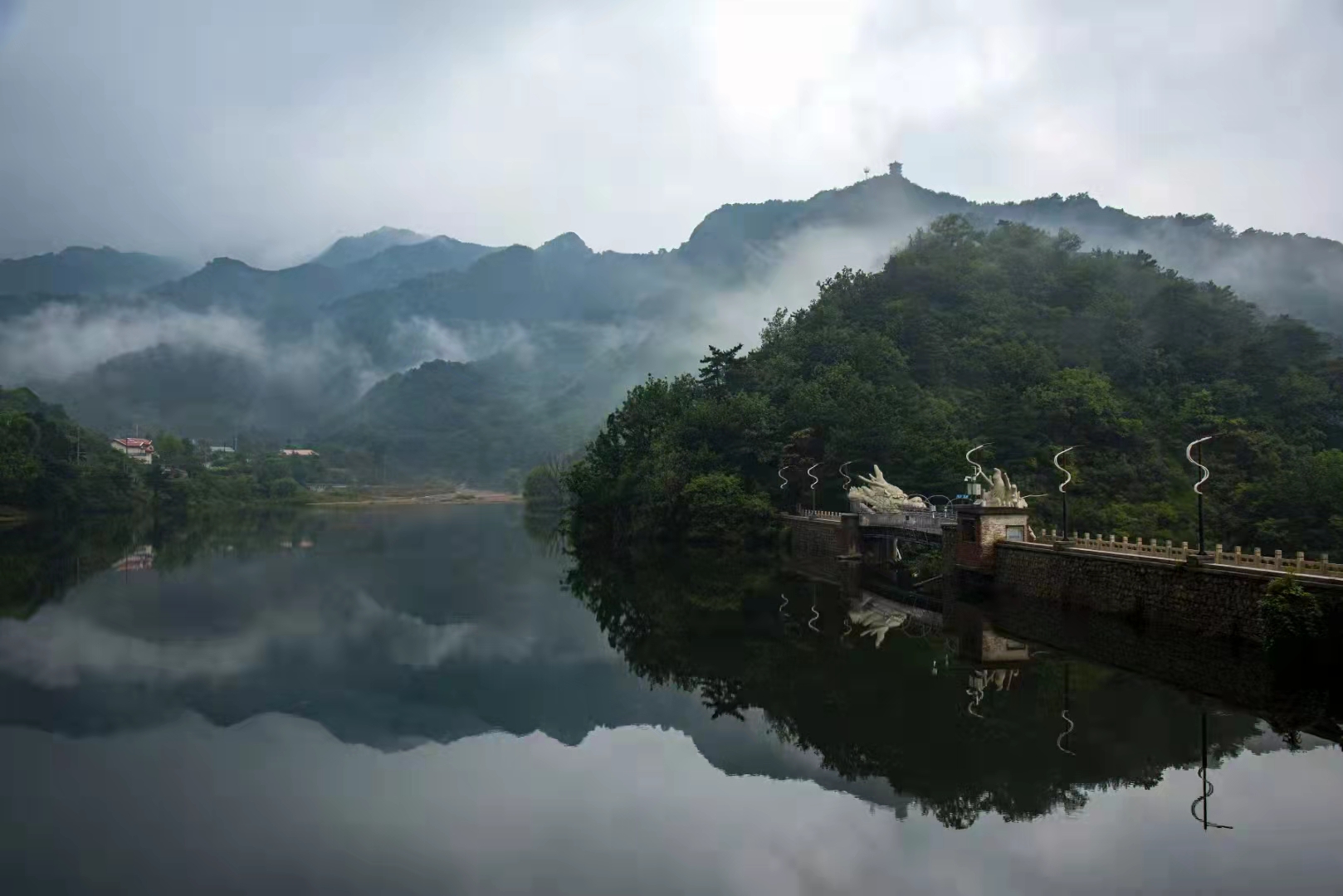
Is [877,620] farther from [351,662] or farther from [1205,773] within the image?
[351,662]

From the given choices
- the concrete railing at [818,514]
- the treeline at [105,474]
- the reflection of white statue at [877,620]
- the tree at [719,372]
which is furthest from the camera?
the treeline at [105,474]

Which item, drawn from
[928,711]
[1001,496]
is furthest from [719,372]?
[928,711]

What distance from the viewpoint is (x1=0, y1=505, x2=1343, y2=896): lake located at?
12.5 m

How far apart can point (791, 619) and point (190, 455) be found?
387 ft

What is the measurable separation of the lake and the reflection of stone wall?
1.95 meters

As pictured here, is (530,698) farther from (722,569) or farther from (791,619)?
(722,569)

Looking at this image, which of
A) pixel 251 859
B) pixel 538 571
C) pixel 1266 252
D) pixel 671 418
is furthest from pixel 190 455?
pixel 1266 252

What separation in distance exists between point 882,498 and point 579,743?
3289 cm

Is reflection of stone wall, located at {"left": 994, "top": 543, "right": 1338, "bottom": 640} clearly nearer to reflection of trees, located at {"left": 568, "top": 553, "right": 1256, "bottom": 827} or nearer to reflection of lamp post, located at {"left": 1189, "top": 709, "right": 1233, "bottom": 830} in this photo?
reflection of trees, located at {"left": 568, "top": 553, "right": 1256, "bottom": 827}

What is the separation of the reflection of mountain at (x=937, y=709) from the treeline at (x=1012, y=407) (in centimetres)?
2249

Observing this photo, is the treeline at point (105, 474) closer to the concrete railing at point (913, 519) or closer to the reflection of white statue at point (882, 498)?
the reflection of white statue at point (882, 498)

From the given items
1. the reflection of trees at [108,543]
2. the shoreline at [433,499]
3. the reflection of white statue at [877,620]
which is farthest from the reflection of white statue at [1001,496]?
the shoreline at [433,499]

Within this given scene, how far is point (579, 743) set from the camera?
1930cm

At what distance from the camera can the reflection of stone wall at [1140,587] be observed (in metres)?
23.6
